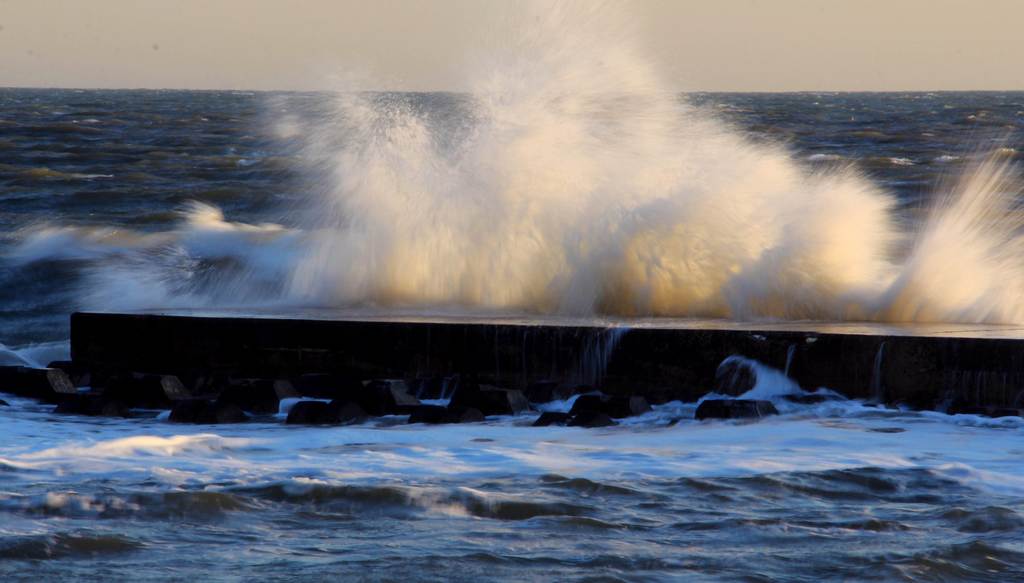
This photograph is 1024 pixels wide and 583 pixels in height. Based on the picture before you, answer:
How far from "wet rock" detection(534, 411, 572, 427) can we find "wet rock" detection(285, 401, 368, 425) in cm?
74

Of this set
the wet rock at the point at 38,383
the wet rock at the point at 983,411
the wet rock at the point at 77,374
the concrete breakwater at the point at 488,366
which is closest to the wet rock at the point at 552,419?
the concrete breakwater at the point at 488,366

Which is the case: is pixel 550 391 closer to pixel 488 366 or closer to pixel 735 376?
pixel 488 366

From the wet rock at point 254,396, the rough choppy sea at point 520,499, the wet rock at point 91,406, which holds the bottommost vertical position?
the rough choppy sea at point 520,499

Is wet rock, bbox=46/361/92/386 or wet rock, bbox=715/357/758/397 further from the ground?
wet rock, bbox=715/357/758/397

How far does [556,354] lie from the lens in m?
6.88

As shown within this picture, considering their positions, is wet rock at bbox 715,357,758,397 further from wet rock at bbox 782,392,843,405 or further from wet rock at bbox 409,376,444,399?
wet rock at bbox 409,376,444,399

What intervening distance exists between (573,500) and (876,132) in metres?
31.0

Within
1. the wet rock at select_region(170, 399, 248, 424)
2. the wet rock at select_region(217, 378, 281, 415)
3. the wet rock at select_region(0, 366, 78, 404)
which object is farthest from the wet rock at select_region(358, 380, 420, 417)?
the wet rock at select_region(0, 366, 78, 404)

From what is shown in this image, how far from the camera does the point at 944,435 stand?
19.1 feet

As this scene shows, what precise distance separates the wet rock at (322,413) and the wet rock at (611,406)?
0.88m

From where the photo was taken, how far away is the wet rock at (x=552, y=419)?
20.3ft

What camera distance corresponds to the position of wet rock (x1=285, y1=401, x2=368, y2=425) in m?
6.34

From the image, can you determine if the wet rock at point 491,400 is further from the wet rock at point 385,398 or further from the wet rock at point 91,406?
the wet rock at point 91,406

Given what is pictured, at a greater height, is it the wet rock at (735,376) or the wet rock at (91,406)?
the wet rock at (735,376)
